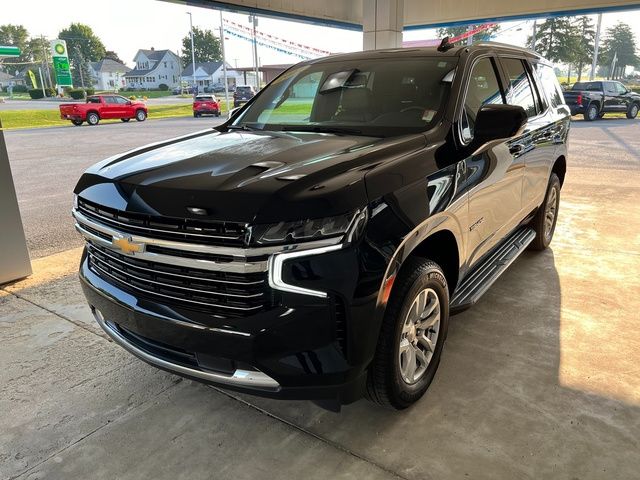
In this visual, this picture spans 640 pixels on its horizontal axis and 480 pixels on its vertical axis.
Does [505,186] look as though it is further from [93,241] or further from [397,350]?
[93,241]

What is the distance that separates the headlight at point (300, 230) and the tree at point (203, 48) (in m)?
99.2

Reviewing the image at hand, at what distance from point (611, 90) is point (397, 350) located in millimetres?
25162

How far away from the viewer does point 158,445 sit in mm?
2490

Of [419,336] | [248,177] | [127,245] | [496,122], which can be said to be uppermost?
[496,122]

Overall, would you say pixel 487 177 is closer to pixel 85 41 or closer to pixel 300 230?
pixel 300 230

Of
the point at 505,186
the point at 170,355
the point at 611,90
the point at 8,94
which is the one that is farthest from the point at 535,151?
the point at 8,94

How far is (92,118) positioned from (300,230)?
94.2ft

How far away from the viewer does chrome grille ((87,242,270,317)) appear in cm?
205

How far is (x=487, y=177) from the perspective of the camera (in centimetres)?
316

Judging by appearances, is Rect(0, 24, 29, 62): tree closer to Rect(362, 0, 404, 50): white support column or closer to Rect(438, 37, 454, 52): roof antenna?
Rect(362, 0, 404, 50): white support column

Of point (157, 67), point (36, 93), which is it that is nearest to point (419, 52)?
point (36, 93)

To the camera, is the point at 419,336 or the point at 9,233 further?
the point at 9,233

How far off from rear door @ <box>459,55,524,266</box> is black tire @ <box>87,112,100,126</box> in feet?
90.2

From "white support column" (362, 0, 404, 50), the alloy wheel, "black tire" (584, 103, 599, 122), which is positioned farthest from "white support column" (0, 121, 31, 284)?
"black tire" (584, 103, 599, 122)
